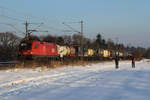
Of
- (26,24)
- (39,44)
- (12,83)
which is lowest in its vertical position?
(12,83)

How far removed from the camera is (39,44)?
91.8 ft

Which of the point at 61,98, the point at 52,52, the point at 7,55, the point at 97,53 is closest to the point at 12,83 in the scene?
the point at 61,98

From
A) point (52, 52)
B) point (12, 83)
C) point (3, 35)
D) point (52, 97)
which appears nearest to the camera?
point (52, 97)

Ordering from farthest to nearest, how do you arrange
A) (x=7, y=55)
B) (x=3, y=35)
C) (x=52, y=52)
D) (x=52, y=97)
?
(x=3, y=35)
(x=7, y=55)
(x=52, y=52)
(x=52, y=97)

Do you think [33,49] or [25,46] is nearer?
[33,49]

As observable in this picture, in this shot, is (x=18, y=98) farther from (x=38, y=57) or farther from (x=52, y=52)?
(x=52, y=52)

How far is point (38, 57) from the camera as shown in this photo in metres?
27.4

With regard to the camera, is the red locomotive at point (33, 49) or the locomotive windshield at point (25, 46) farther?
the locomotive windshield at point (25, 46)

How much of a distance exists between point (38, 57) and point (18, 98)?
19806 millimetres

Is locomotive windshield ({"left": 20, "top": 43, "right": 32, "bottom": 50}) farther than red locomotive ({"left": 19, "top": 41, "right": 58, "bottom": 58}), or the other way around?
locomotive windshield ({"left": 20, "top": 43, "right": 32, "bottom": 50})

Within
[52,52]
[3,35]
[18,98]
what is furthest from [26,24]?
[3,35]

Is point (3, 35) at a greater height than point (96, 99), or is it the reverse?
point (3, 35)

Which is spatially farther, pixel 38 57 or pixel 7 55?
pixel 7 55

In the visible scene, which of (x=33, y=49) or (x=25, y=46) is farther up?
(x=25, y=46)
